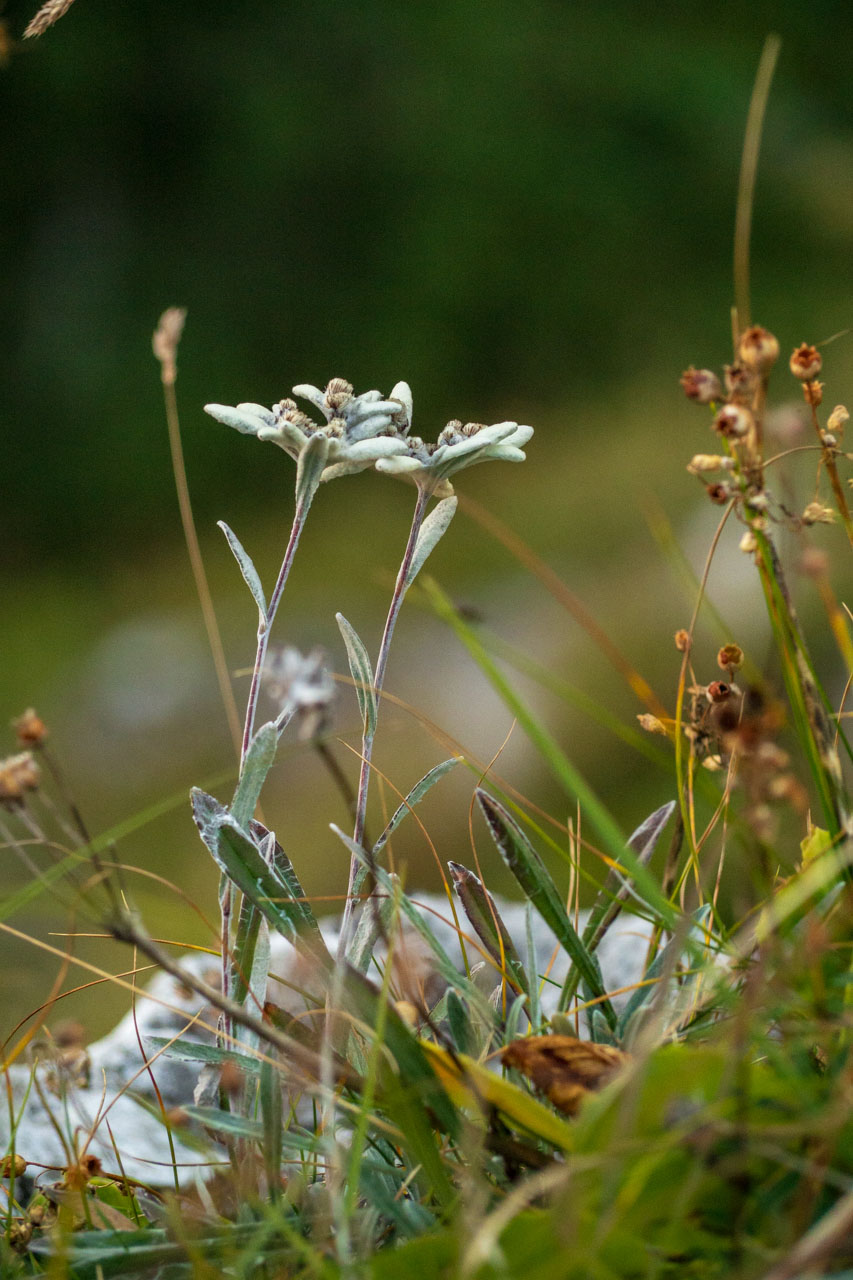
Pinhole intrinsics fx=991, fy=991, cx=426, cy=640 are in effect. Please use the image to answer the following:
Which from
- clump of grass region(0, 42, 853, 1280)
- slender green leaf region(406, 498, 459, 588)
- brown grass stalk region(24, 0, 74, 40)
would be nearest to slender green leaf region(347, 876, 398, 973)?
clump of grass region(0, 42, 853, 1280)

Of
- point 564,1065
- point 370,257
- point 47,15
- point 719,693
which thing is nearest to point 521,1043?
point 564,1065

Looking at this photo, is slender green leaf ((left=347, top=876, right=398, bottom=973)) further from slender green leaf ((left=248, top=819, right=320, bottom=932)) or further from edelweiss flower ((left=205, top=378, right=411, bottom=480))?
edelweiss flower ((left=205, top=378, right=411, bottom=480))

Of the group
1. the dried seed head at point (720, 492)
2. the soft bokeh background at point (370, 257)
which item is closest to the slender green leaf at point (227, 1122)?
the dried seed head at point (720, 492)

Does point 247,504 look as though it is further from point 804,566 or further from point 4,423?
point 804,566

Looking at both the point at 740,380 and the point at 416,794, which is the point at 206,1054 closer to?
the point at 416,794

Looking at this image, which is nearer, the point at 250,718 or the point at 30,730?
the point at 30,730

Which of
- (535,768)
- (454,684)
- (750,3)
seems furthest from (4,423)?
(750,3)
